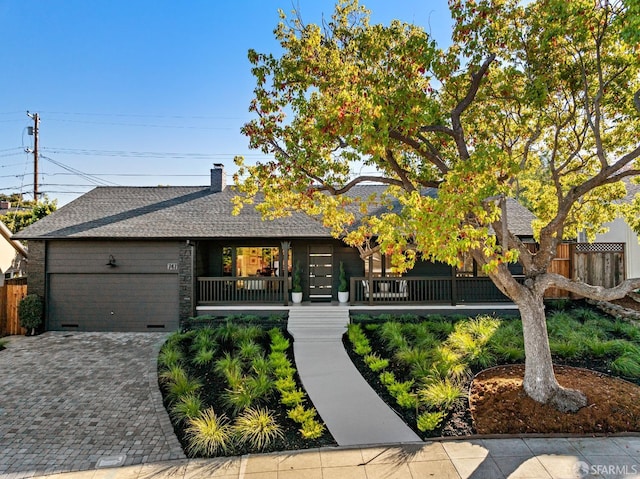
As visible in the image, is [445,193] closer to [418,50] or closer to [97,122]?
[418,50]

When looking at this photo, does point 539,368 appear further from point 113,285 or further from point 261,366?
point 113,285

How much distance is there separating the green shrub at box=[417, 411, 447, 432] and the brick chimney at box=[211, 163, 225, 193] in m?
12.2

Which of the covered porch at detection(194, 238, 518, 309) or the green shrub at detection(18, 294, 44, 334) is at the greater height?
the covered porch at detection(194, 238, 518, 309)

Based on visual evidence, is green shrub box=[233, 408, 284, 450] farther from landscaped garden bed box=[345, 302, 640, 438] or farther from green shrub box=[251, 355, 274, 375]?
landscaped garden bed box=[345, 302, 640, 438]

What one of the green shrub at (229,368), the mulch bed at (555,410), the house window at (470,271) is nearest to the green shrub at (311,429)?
the green shrub at (229,368)

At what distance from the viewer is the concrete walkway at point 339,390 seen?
510 centimetres

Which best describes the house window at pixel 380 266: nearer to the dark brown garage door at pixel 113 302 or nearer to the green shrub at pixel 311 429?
the dark brown garage door at pixel 113 302

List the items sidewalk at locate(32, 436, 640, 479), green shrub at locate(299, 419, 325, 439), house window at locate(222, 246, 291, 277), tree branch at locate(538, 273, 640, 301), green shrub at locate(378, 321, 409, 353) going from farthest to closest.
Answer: house window at locate(222, 246, 291, 277), green shrub at locate(378, 321, 409, 353), tree branch at locate(538, 273, 640, 301), green shrub at locate(299, 419, 325, 439), sidewalk at locate(32, 436, 640, 479)

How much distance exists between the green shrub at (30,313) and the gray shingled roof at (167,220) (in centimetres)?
204

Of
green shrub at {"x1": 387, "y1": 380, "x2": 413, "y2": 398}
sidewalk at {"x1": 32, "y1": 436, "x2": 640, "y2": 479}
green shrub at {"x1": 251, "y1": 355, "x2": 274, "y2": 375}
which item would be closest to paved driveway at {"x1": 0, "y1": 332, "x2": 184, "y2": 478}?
sidewalk at {"x1": 32, "y1": 436, "x2": 640, "y2": 479}

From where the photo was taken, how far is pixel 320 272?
43.1 ft

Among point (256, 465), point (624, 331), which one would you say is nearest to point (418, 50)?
point (256, 465)

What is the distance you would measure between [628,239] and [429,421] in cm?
1450

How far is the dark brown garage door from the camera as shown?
38.2ft
